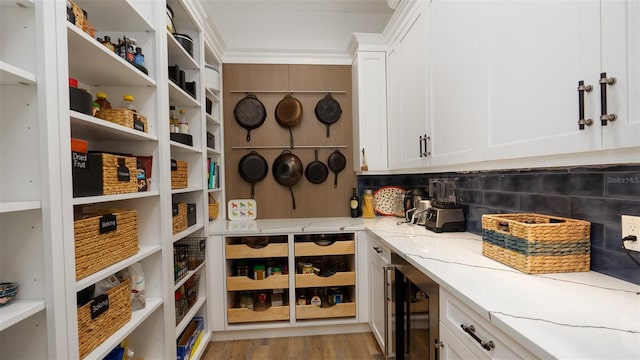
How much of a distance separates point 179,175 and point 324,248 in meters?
1.18

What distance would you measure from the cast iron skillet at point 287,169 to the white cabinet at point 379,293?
3.00 ft

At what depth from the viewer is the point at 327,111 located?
9.14 feet

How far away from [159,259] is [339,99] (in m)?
2.07

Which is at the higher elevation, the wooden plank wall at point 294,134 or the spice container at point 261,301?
the wooden plank wall at point 294,134

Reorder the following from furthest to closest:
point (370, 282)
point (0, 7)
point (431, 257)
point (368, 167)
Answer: point (368, 167) → point (370, 282) → point (431, 257) → point (0, 7)

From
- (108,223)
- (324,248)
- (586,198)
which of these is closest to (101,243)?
(108,223)

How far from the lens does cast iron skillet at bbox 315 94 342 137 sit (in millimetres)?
2783

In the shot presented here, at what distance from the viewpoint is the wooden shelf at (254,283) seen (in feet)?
7.38

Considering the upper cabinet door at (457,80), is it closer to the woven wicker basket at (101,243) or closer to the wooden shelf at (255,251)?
the wooden shelf at (255,251)

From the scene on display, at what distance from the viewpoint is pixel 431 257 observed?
4.43 feet

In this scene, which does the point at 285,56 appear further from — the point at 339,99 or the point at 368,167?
the point at 368,167

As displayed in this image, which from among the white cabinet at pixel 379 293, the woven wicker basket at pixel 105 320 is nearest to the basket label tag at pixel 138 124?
the woven wicker basket at pixel 105 320

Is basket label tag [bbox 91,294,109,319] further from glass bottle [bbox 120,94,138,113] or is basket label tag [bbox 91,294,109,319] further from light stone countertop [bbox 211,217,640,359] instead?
light stone countertop [bbox 211,217,640,359]

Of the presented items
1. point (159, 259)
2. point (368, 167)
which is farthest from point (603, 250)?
point (159, 259)
